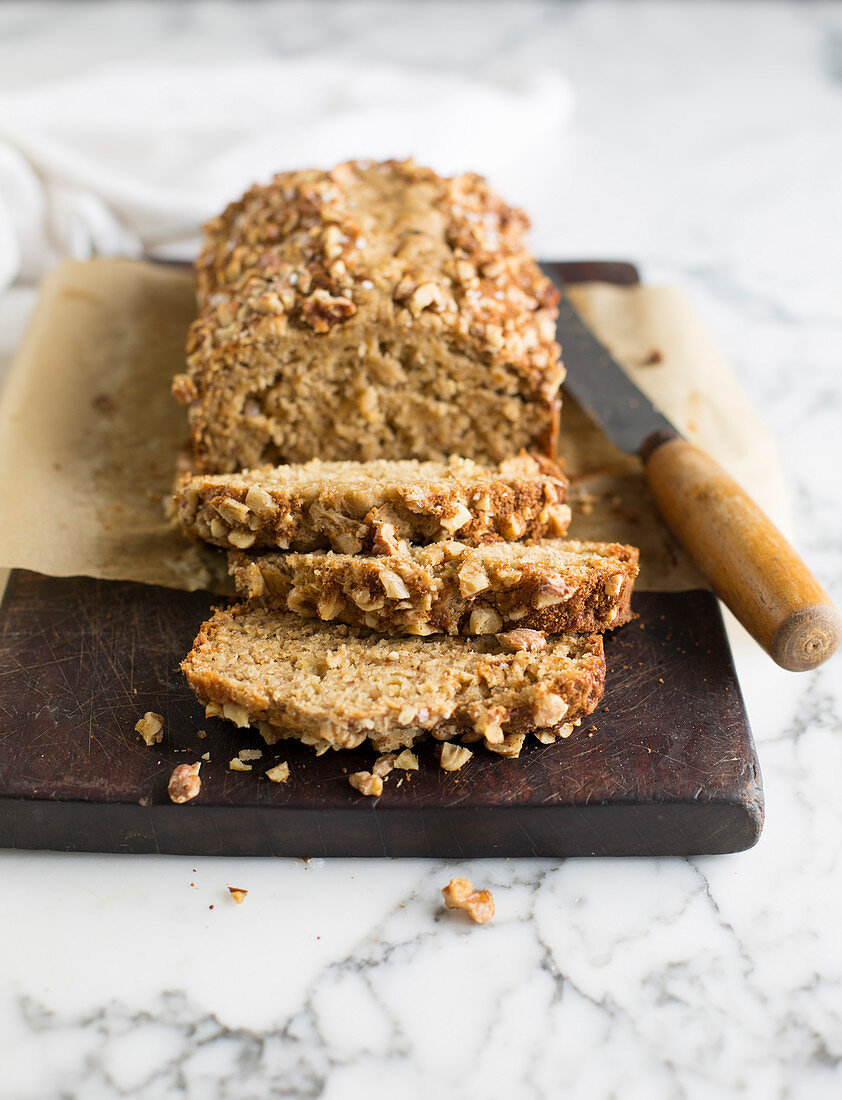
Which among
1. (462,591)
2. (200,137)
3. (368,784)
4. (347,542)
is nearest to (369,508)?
(347,542)

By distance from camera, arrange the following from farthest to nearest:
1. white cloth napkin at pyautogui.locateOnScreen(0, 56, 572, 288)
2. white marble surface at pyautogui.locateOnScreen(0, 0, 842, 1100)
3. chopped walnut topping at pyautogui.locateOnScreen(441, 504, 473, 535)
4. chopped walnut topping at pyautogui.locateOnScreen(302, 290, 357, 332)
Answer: white cloth napkin at pyautogui.locateOnScreen(0, 56, 572, 288), chopped walnut topping at pyautogui.locateOnScreen(302, 290, 357, 332), chopped walnut topping at pyautogui.locateOnScreen(441, 504, 473, 535), white marble surface at pyautogui.locateOnScreen(0, 0, 842, 1100)

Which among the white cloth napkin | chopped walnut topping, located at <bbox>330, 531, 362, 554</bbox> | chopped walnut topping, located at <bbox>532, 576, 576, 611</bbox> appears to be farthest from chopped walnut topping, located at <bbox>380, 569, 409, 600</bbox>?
the white cloth napkin

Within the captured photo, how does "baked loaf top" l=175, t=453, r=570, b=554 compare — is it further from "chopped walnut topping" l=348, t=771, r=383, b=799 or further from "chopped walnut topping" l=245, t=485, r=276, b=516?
"chopped walnut topping" l=348, t=771, r=383, b=799

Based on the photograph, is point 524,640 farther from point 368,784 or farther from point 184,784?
point 184,784

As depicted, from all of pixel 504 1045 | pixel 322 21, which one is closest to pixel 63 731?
pixel 504 1045

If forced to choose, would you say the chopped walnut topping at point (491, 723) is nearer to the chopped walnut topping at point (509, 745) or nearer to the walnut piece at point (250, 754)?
the chopped walnut topping at point (509, 745)

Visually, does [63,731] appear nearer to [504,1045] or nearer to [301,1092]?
[301,1092]

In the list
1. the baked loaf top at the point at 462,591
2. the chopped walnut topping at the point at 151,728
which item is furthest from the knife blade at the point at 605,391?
the chopped walnut topping at the point at 151,728
